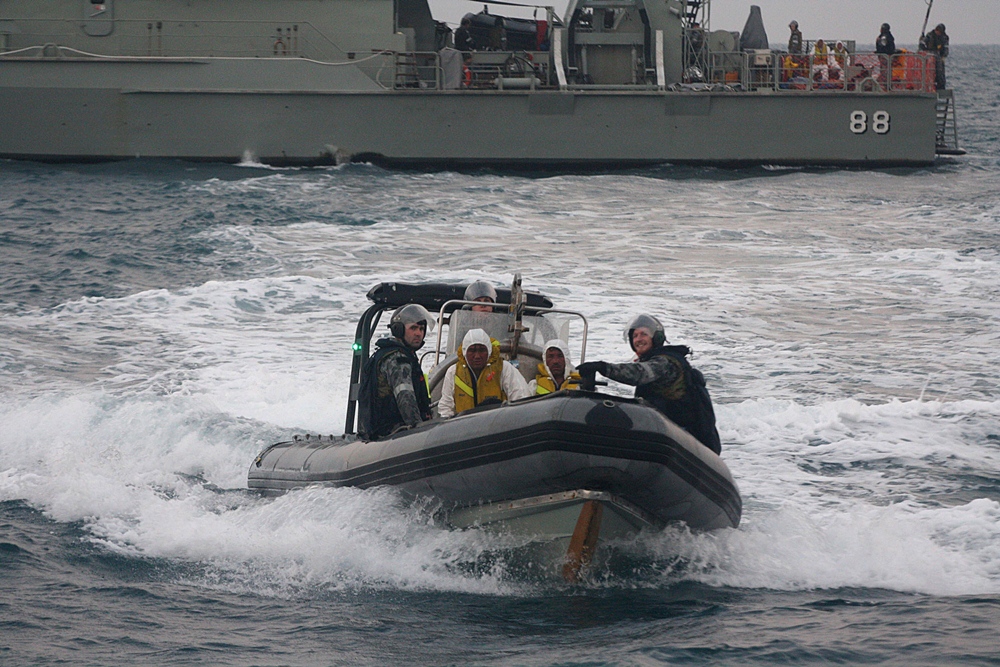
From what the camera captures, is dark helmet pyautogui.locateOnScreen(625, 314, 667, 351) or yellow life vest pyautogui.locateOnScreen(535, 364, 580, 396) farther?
yellow life vest pyautogui.locateOnScreen(535, 364, 580, 396)

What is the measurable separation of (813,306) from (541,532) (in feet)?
30.7

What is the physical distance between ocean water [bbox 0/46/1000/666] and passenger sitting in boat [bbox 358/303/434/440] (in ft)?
1.68

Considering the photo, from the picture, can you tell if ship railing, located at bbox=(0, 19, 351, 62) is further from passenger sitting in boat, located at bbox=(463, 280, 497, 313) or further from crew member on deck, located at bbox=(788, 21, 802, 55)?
passenger sitting in boat, located at bbox=(463, 280, 497, 313)

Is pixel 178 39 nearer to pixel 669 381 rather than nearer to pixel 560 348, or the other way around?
pixel 560 348

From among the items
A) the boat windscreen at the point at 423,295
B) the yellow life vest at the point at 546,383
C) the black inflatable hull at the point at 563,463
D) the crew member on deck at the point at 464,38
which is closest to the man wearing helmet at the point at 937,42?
the crew member on deck at the point at 464,38

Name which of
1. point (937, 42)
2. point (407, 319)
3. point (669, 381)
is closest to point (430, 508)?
point (407, 319)

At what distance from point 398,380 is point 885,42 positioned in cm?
2285

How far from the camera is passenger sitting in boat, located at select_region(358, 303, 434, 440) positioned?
746cm

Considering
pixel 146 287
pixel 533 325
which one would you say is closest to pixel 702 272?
pixel 146 287

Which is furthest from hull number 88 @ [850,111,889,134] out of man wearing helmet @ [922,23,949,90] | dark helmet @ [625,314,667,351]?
dark helmet @ [625,314,667,351]

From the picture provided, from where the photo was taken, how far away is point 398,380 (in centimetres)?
748

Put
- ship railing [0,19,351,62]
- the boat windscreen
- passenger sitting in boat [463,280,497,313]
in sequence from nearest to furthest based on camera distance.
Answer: passenger sitting in boat [463,280,497,313]
the boat windscreen
ship railing [0,19,351,62]

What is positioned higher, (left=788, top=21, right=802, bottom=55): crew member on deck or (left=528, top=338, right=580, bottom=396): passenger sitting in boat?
(left=788, top=21, right=802, bottom=55): crew member on deck

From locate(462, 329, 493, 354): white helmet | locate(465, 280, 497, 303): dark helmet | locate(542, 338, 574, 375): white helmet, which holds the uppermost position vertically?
locate(465, 280, 497, 303): dark helmet
